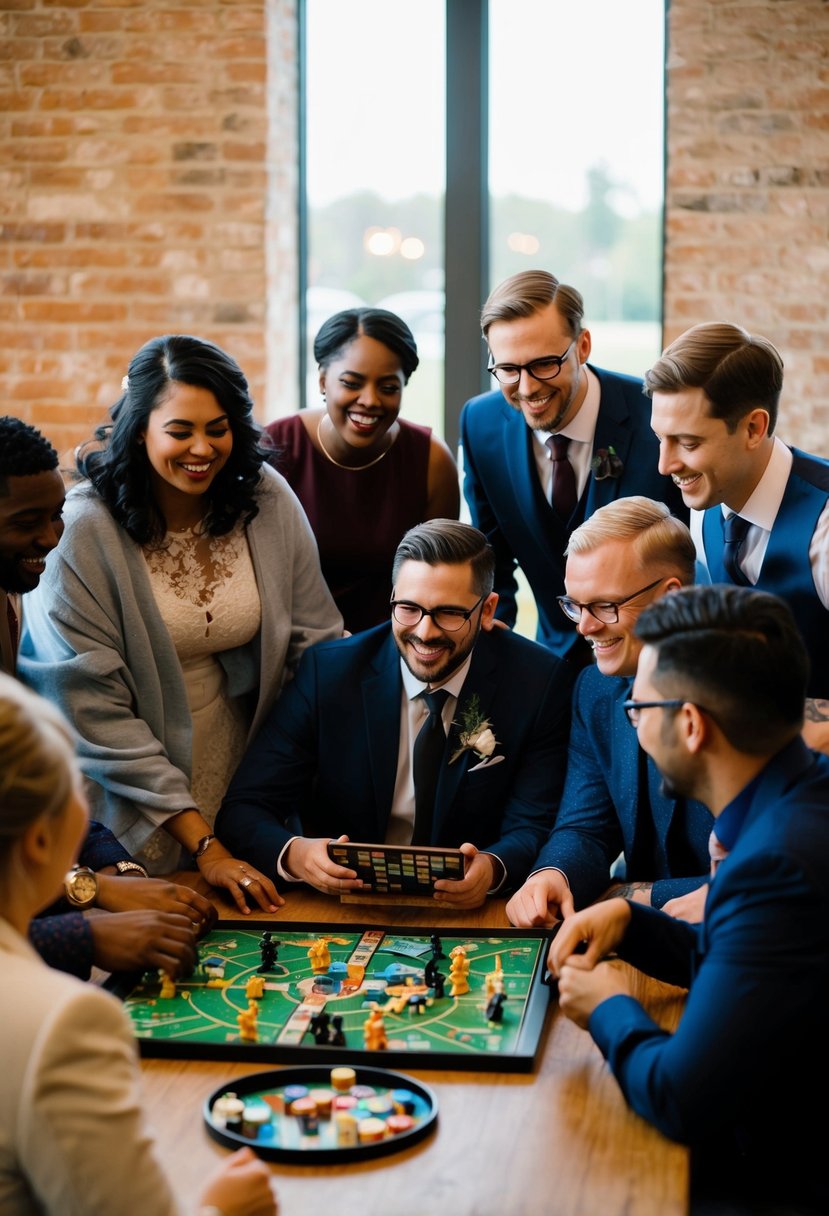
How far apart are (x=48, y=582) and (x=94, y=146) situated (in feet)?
9.63

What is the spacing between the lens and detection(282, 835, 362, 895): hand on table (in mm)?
2758

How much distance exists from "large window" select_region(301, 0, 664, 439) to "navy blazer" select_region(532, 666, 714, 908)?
9.89 ft

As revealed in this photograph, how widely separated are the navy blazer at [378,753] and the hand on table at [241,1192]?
4.35 feet

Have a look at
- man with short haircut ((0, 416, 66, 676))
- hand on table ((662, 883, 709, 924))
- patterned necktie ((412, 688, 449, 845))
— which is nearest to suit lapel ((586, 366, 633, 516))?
patterned necktie ((412, 688, 449, 845))

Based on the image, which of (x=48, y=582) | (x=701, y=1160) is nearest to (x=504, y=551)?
(x=48, y=582)

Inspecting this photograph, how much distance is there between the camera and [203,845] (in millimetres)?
3002

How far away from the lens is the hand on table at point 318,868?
2758 mm

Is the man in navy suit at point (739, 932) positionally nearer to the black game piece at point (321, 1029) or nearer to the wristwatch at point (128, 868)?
the black game piece at point (321, 1029)

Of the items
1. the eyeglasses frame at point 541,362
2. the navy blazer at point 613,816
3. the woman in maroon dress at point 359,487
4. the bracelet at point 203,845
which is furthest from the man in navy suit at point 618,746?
the woman in maroon dress at point 359,487

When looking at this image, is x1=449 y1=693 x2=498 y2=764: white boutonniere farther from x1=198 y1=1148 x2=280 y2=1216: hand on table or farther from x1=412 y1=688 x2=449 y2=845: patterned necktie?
x1=198 y1=1148 x2=280 y2=1216: hand on table

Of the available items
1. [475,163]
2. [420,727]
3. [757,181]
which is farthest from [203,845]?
[475,163]

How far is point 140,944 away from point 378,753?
895mm

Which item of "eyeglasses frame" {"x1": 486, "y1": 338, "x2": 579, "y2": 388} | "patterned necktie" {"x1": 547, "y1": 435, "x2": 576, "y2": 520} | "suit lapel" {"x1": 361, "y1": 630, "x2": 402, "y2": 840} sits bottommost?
"suit lapel" {"x1": 361, "y1": 630, "x2": 402, "y2": 840}

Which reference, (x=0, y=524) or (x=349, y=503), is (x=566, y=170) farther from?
(x=0, y=524)
